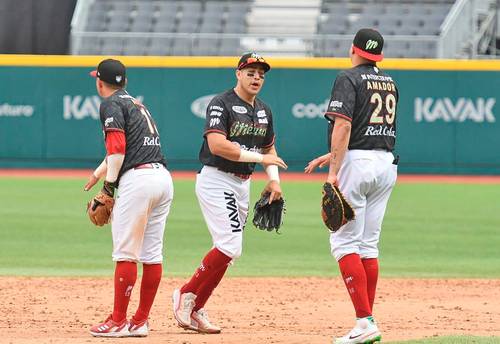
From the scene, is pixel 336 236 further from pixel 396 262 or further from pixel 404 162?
pixel 404 162

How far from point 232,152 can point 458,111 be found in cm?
1610

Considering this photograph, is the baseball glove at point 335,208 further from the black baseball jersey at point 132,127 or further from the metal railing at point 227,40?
the metal railing at point 227,40

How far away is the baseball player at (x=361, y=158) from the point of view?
267 inches

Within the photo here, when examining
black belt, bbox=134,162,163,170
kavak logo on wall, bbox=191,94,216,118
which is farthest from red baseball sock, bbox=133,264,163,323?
kavak logo on wall, bbox=191,94,216,118

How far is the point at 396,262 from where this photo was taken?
39.5 ft

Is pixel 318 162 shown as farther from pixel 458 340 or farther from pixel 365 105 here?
pixel 458 340

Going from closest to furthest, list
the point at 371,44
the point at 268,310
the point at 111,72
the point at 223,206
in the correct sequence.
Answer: the point at 371,44 → the point at 111,72 → the point at 223,206 → the point at 268,310

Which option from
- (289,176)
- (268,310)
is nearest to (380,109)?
(268,310)

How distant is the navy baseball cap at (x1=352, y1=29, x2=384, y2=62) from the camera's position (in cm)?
700

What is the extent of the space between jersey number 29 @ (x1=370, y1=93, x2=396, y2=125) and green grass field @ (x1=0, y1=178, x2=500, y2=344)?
4364mm

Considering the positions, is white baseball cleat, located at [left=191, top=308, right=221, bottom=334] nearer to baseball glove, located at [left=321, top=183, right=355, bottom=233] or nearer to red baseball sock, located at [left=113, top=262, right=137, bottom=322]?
red baseball sock, located at [left=113, top=262, right=137, bottom=322]

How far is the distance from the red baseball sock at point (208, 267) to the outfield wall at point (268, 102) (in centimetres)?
1511

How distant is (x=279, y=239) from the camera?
13.6 m

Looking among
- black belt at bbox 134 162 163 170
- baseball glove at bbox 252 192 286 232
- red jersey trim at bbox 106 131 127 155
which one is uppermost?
red jersey trim at bbox 106 131 127 155
